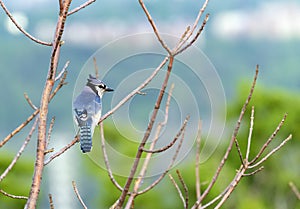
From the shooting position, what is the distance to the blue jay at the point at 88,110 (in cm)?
155

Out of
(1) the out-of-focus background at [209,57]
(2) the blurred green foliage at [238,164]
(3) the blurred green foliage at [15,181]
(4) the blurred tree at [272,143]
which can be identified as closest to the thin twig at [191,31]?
(1) the out-of-focus background at [209,57]

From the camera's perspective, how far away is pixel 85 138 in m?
1.52

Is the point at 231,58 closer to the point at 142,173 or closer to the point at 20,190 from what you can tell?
the point at 20,190

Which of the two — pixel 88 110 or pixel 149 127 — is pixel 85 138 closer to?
pixel 88 110

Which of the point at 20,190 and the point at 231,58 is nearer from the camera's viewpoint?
the point at 20,190

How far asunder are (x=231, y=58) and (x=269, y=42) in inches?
732

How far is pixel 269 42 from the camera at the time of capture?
100 metres

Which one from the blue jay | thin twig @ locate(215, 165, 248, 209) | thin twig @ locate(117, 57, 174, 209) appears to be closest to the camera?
thin twig @ locate(117, 57, 174, 209)

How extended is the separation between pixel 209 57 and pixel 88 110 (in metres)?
24.7

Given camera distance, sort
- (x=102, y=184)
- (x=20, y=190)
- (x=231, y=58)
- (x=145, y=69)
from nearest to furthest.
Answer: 1. (x=145, y=69)
2. (x=20, y=190)
3. (x=102, y=184)
4. (x=231, y=58)

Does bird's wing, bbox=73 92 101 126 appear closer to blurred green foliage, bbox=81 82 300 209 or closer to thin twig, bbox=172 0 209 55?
thin twig, bbox=172 0 209 55

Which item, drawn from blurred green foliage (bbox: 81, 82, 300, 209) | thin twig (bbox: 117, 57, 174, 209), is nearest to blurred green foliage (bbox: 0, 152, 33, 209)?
blurred green foliage (bbox: 81, 82, 300, 209)

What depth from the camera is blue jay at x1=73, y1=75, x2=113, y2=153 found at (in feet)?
5.07

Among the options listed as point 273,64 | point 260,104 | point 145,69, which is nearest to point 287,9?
point 273,64
